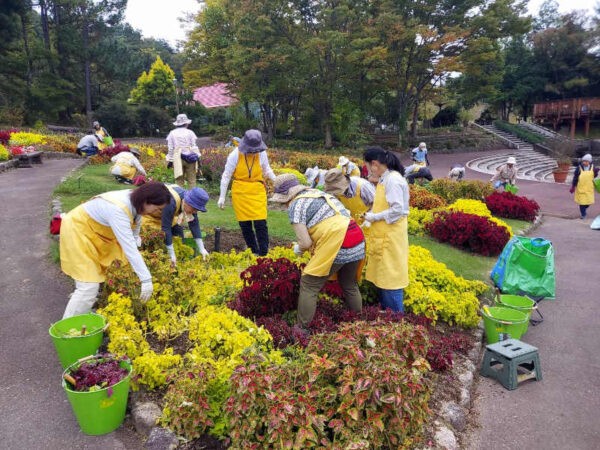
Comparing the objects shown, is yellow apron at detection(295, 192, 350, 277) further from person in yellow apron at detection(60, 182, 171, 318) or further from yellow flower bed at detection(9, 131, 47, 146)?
yellow flower bed at detection(9, 131, 47, 146)

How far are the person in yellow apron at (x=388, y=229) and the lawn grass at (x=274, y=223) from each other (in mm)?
2476

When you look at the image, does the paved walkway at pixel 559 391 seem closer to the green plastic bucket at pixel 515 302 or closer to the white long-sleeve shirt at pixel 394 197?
the green plastic bucket at pixel 515 302

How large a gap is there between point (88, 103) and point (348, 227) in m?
30.8

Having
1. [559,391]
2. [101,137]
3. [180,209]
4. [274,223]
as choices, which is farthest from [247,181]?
[101,137]

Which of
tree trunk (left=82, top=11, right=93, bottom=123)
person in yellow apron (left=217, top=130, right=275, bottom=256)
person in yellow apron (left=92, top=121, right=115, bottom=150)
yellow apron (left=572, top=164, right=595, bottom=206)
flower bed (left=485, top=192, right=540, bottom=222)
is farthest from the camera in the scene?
tree trunk (left=82, top=11, right=93, bottom=123)

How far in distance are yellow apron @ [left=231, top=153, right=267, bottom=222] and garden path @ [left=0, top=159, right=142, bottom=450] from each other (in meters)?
2.31

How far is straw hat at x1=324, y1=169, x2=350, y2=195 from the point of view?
5000mm

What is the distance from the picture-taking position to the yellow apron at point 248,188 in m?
5.69

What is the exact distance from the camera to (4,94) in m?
25.3

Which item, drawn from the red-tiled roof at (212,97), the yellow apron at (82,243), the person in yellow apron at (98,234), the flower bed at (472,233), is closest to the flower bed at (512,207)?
the flower bed at (472,233)

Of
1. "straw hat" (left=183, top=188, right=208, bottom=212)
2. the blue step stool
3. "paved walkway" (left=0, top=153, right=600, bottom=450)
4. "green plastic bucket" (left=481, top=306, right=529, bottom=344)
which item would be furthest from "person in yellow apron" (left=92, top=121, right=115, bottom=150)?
the blue step stool

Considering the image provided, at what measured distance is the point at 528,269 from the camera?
218 inches

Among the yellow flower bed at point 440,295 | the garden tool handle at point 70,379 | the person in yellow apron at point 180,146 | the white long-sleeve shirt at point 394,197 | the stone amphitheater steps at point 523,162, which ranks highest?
the person in yellow apron at point 180,146

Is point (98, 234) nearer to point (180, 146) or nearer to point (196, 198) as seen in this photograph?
point (196, 198)
